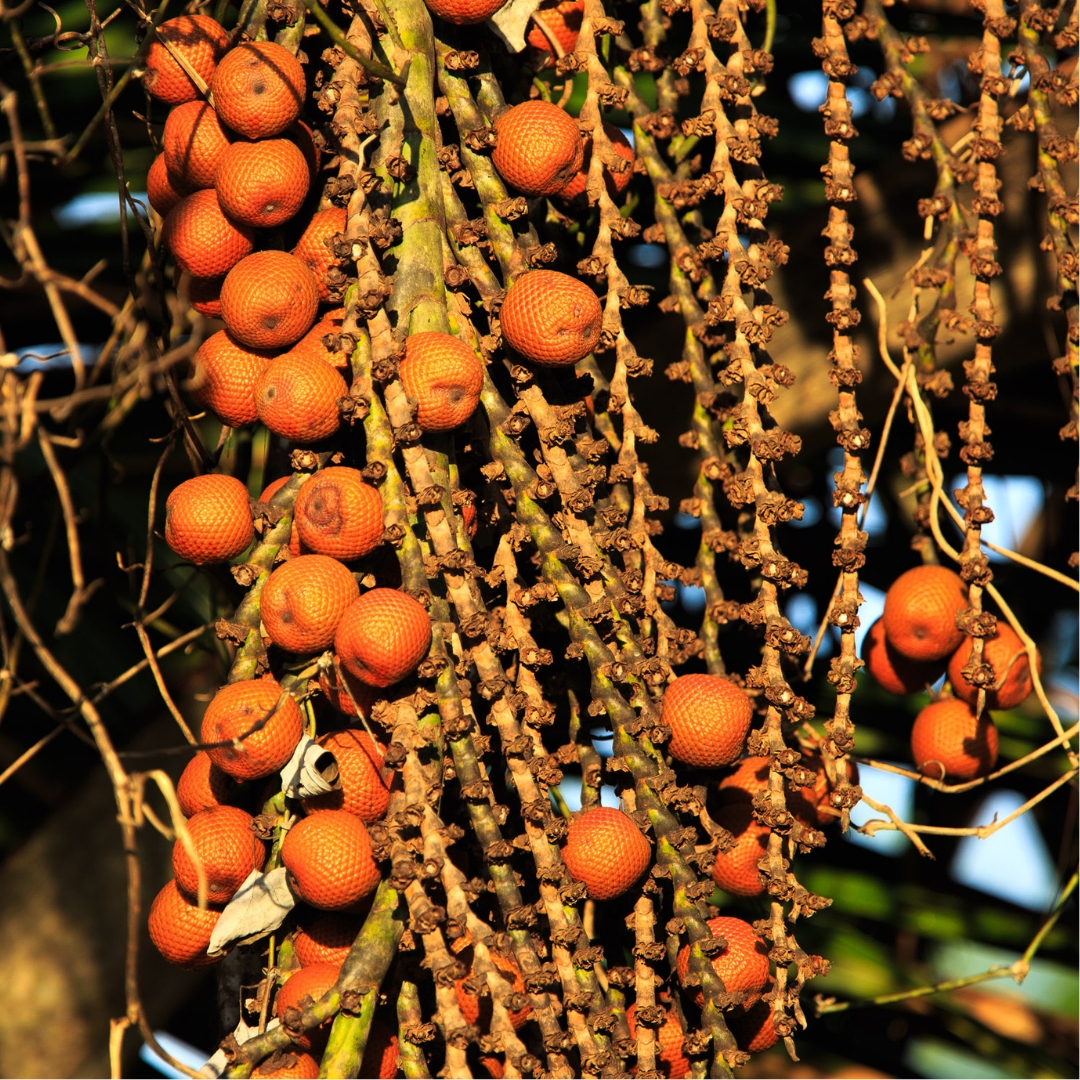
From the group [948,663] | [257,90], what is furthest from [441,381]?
[948,663]

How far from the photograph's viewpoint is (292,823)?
1220 millimetres

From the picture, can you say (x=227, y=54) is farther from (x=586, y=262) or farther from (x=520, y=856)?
(x=520, y=856)

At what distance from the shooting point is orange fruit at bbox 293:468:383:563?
1177mm

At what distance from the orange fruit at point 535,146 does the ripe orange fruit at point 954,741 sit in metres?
0.83

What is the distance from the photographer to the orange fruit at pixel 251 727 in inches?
45.3

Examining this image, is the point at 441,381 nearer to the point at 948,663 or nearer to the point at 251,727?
the point at 251,727

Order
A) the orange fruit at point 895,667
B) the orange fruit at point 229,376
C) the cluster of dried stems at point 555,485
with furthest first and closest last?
the orange fruit at point 895,667
the orange fruit at point 229,376
the cluster of dried stems at point 555,485

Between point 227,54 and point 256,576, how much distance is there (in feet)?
1.86

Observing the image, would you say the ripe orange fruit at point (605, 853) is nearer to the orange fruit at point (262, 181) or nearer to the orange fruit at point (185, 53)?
the orange fruit at point (262, 181)

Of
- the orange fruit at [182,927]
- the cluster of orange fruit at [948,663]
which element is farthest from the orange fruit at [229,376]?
the cluster of orange fruit at [948,663]

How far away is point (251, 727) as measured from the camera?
1.15 metres

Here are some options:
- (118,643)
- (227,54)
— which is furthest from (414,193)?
(118,643)

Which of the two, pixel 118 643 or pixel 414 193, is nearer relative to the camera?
pixel 414 193

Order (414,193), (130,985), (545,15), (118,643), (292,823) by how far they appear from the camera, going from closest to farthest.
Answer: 1. (130,985)
2. (292,823)
3. (414,193)
4. (545,15)
5. (118,643)
